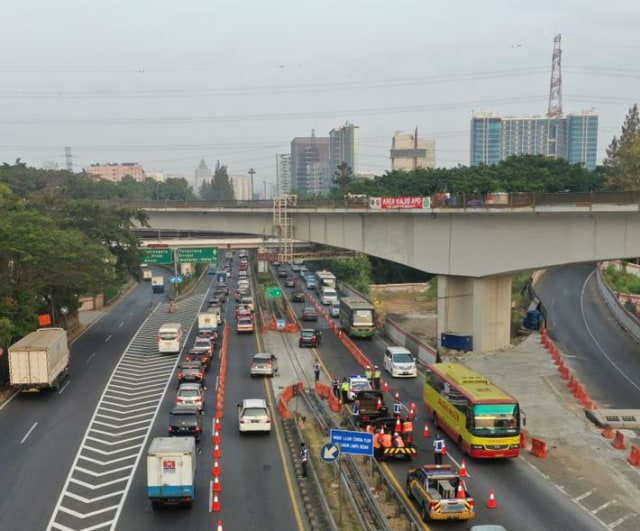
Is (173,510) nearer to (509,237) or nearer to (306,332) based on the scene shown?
(509,237)

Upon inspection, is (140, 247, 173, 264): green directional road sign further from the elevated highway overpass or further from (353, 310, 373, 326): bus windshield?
(353, 310, 373, 326): bus windshield

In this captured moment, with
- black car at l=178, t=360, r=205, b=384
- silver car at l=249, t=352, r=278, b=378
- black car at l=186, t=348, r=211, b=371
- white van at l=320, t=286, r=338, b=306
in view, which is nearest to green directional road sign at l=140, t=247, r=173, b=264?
white van at l=320, t=286, r=338, b=306

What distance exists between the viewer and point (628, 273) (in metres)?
80.0

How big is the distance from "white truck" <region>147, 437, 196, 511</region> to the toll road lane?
12.5 feet

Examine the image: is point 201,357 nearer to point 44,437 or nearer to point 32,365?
point 32,365

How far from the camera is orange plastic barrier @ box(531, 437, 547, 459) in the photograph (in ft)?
92.8

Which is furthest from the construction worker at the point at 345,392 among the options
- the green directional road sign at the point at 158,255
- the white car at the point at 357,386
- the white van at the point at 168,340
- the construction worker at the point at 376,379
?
the green directional road sign at the point at 158,255

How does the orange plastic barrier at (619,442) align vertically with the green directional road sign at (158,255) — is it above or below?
below

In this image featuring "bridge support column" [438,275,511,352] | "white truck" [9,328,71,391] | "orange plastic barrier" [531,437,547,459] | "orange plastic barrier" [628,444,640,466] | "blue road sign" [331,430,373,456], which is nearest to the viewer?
"blue road sign" [331,430,373,456]

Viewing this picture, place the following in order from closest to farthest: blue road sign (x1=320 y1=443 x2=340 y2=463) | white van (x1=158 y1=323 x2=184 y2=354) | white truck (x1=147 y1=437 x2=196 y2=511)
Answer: blue road sign (x1=320 y1=443 x2=340 y2=463)
white truck (x1=147 y1=437 x2=196 y2=511)
white van (x1=158 y1=323 x2=184 y2=354)

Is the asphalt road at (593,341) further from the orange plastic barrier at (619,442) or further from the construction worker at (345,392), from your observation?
the construction worker at (345,392)

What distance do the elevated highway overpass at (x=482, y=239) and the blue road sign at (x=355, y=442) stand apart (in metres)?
23.1

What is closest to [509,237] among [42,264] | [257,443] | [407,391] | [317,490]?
[407,391]

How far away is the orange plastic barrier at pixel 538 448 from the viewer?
28.3 meters
